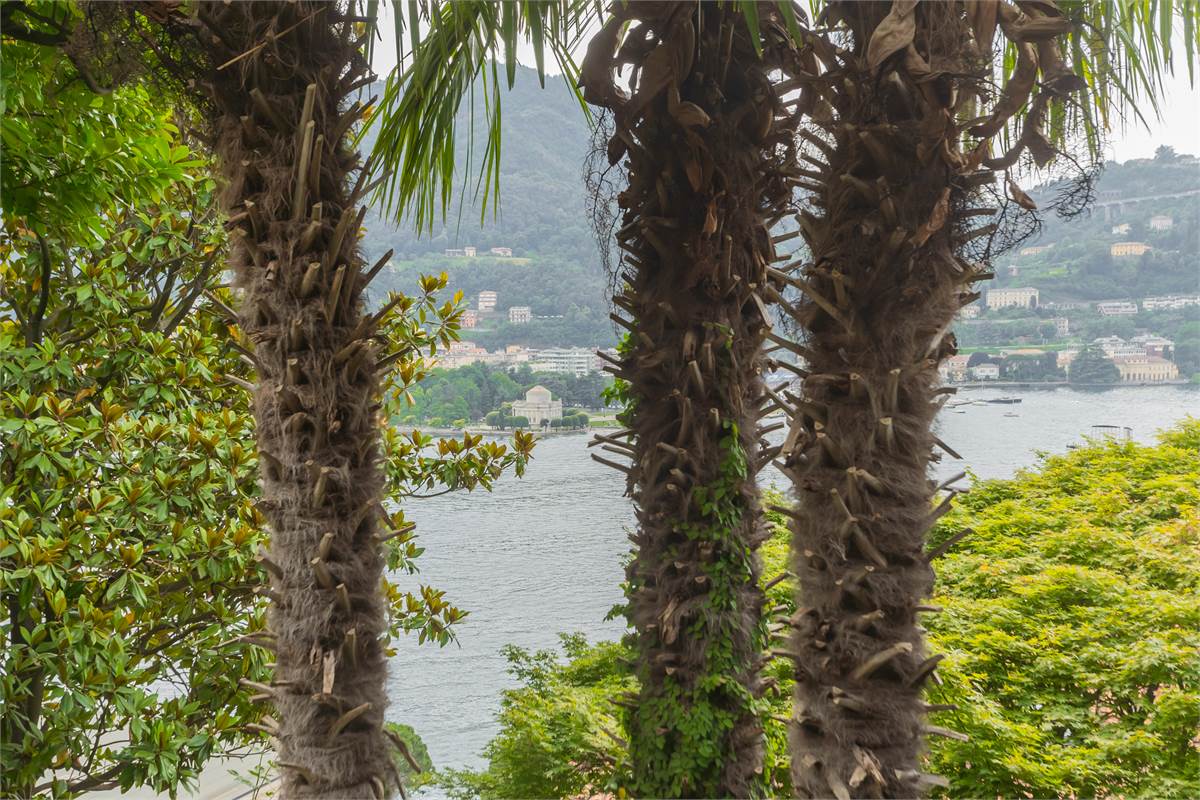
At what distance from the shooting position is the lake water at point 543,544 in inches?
417

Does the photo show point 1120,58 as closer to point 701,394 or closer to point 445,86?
point 701,394

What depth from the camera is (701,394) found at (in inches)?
135

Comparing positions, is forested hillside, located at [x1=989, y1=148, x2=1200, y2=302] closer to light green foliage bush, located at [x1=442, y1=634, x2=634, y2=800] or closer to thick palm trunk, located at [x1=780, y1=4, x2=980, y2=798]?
light green foliage bush, located at [x1=442, y1=634, x2=634, y2=800]

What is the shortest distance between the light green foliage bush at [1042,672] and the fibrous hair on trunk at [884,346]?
48.8 inches

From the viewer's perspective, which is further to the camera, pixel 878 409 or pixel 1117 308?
pixel 1117 308

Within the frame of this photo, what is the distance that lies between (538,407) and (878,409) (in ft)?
19.3

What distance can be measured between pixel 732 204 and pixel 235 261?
184 cm

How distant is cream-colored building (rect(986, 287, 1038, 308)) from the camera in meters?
9.95

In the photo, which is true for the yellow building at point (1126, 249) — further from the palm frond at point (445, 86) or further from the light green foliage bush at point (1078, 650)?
the palm frond at point (445, 86)

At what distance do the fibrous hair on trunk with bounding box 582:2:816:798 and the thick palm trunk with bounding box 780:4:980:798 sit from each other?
76 centimetres

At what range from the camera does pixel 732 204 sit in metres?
3.39

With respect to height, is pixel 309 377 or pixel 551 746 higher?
pixel 309 377

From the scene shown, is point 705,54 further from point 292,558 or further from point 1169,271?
point 1169,271

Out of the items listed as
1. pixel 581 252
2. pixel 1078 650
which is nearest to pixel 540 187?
pixel 581 252
